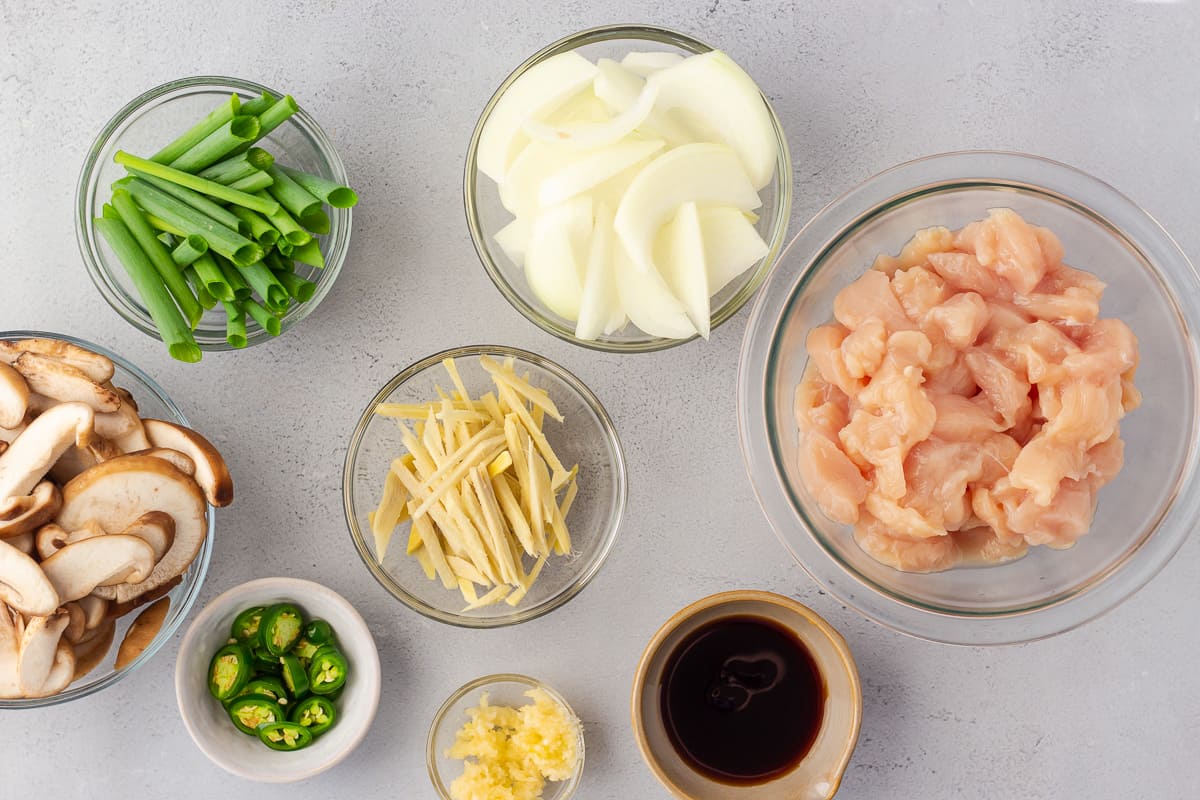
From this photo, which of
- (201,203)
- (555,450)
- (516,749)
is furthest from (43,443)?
(516,749)

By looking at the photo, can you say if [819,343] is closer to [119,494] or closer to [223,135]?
[223,135]

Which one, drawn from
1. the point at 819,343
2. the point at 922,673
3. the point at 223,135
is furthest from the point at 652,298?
the point at 922,673

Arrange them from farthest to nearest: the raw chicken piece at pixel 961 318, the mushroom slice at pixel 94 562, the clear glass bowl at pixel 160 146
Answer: the clear glass bowl at pixel 160 146 < the mushroom slice at pixel 94 562 < the raw chicken piece at pixel 961 318

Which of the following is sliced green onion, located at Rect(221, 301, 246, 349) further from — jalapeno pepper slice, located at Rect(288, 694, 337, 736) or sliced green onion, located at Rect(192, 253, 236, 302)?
jalapeno pepper slice, located at Rect(288, 694, 337, 736)

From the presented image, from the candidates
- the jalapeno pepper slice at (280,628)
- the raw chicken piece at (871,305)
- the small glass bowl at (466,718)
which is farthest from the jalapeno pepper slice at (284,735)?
the raw chicken piece at (871,305)

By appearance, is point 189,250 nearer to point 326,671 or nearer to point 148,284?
point 148,284

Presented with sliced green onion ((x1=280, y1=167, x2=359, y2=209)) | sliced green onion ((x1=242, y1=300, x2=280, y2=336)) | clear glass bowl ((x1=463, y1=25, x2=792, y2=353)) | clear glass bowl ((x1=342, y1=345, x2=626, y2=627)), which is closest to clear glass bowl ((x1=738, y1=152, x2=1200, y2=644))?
clear glass bowl ((x1=463, y1=25, x2=792, y2=353))

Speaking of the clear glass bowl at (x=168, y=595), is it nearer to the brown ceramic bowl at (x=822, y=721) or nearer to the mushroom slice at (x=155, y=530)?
the mushroom slice at (x=155, y=530)
